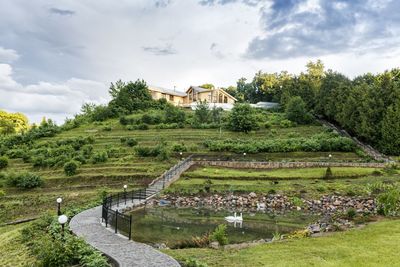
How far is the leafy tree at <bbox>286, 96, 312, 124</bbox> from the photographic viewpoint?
2488 inches

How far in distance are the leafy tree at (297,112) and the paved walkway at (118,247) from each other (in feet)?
158

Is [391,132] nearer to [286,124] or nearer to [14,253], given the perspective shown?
[286,124]

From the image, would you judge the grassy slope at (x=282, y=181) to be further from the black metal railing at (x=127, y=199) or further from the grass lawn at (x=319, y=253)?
the grass lawn at (x=319, y=253)

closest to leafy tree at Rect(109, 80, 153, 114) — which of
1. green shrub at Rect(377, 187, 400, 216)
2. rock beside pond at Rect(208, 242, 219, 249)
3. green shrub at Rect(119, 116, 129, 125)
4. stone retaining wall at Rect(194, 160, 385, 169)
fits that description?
green shrub at Rect(119, 116, 129, 125)

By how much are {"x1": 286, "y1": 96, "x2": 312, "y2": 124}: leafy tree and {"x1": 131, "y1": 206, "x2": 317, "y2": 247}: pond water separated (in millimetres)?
37496

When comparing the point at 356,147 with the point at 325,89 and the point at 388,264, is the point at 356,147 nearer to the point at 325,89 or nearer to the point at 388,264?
the point at 325,89

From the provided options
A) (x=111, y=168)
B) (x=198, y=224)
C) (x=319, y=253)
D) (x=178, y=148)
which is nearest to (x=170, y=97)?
(x=178, y=148)

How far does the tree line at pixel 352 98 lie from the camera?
46.5m

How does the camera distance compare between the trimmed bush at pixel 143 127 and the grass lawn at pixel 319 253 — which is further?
the trimmed bush at pixel 143 127

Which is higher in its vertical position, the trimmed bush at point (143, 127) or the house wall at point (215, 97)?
the house wall at point (215, 97)

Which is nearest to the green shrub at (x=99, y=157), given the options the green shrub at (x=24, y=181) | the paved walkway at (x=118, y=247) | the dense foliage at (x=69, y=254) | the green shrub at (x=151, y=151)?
the green shrub at (x=151, y=151)

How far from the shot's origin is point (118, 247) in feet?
49.5

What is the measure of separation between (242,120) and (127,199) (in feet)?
108

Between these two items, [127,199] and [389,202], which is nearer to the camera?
[389,202]
